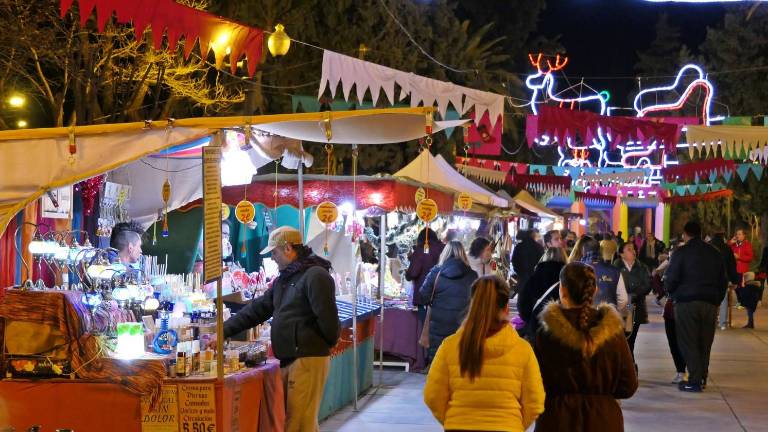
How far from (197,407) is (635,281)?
267 inches

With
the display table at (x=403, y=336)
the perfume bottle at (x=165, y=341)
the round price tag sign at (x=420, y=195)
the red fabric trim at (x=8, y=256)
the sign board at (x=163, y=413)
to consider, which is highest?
the round price tag sign at (x=420, y=195)

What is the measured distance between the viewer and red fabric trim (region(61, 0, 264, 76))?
23.7ft

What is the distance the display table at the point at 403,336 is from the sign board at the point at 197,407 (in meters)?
6.71

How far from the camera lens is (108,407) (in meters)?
6.43

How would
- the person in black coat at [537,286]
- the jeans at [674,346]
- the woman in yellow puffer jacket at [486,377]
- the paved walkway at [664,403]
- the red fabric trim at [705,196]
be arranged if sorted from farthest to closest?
1. the red fabric trim at [705,196]
2. the jeans at [674,346]
3. the paved walkway at [664,403]
4. the person in black coat at [537,286]
5. the woman in yellow puffer jacket at [486,377]

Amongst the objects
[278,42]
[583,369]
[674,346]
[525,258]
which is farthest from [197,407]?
[525,258]

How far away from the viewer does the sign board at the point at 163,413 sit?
6406 millimetres

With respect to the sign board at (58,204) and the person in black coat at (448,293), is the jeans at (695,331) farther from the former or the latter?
the sign board at (58,204)

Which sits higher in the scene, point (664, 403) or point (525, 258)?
point (525, 258)

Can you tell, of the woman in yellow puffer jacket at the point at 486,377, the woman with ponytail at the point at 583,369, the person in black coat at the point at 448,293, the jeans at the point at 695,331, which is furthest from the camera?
the jeans at the point at 695,331

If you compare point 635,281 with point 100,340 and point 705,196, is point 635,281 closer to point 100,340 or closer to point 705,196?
point 100,340

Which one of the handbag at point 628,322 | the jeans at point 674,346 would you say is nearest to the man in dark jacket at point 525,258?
the jeans at point 674,346

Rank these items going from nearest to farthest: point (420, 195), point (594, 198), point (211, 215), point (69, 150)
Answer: point (211, 215)
point (69, 150)
point (420, 195)
point (594, 198)

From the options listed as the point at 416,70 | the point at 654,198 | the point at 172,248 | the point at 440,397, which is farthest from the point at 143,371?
the point at 654,198
